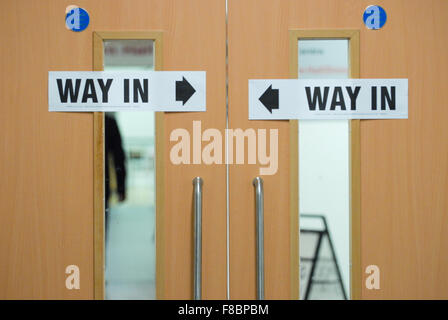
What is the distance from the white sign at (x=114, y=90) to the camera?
3.68ft

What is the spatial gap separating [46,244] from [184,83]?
62 centimetres

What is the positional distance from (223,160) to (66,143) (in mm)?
459

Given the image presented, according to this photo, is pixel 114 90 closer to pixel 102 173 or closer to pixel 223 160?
pixel 102 173

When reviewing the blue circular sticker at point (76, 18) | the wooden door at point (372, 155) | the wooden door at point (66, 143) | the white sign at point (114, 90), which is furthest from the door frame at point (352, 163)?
the blue circular sticker at point (76, 18)

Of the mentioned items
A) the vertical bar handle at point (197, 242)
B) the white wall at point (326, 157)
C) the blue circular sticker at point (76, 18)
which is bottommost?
the vertical bar handle at point (197, 242)

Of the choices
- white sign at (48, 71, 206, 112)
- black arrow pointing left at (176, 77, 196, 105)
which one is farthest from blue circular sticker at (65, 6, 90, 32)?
black arrow pointing left at (176, 77, 196, 105)

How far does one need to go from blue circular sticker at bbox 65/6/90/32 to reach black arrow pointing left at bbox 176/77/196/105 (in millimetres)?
319

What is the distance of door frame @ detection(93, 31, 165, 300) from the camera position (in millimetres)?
1117

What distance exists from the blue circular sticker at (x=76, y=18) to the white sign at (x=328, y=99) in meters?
0.51

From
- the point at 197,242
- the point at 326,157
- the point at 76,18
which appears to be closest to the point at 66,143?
the point at 76,18

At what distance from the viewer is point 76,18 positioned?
3.67ft

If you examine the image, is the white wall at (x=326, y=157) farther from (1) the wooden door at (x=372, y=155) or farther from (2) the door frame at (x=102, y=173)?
(2) the door frame at (x=102, y=173)

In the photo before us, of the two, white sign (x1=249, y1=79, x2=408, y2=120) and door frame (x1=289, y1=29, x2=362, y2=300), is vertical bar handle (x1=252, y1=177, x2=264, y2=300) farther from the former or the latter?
white sign (x1=249, y1=79, x2=408, y2=120)

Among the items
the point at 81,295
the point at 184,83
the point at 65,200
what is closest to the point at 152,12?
the point at 184,83
